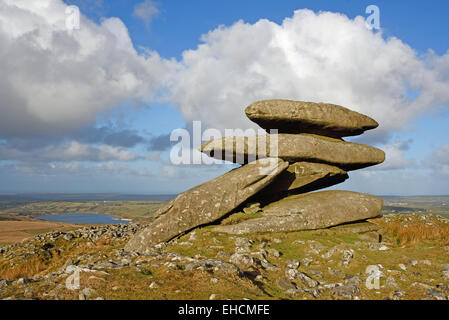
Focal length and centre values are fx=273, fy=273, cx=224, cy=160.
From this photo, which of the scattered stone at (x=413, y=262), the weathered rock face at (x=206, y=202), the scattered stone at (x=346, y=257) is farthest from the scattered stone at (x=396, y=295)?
the weathered rock face at (x=206, y=202)

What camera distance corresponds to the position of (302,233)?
16.1m

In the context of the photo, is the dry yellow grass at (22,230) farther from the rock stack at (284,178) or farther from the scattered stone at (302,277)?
the scattered stone at (302,277)

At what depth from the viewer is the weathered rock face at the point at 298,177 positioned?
1930 cm

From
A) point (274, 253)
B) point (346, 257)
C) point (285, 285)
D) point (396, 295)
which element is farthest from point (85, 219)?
point (396, 295)

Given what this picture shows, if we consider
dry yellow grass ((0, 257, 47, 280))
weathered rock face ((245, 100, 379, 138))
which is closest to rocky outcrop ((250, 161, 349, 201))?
weathered rock face ((245, 100, 379, 138))

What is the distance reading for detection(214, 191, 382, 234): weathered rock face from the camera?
52.9ft

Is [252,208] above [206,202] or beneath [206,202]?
beneath

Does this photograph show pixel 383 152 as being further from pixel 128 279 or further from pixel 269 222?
pixel 128 279

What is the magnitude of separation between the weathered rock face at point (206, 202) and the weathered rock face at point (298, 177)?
179cm

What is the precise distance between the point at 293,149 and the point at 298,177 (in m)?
2.22

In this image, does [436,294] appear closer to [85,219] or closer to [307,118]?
[307,118]

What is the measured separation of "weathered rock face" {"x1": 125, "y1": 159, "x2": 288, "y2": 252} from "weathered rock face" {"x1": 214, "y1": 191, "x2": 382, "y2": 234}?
1.30 metres

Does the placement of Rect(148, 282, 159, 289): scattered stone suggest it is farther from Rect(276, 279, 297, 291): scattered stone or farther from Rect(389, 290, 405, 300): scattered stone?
Rect(389, 290, 405, 300): scattered stone

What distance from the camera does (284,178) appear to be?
19.5m
